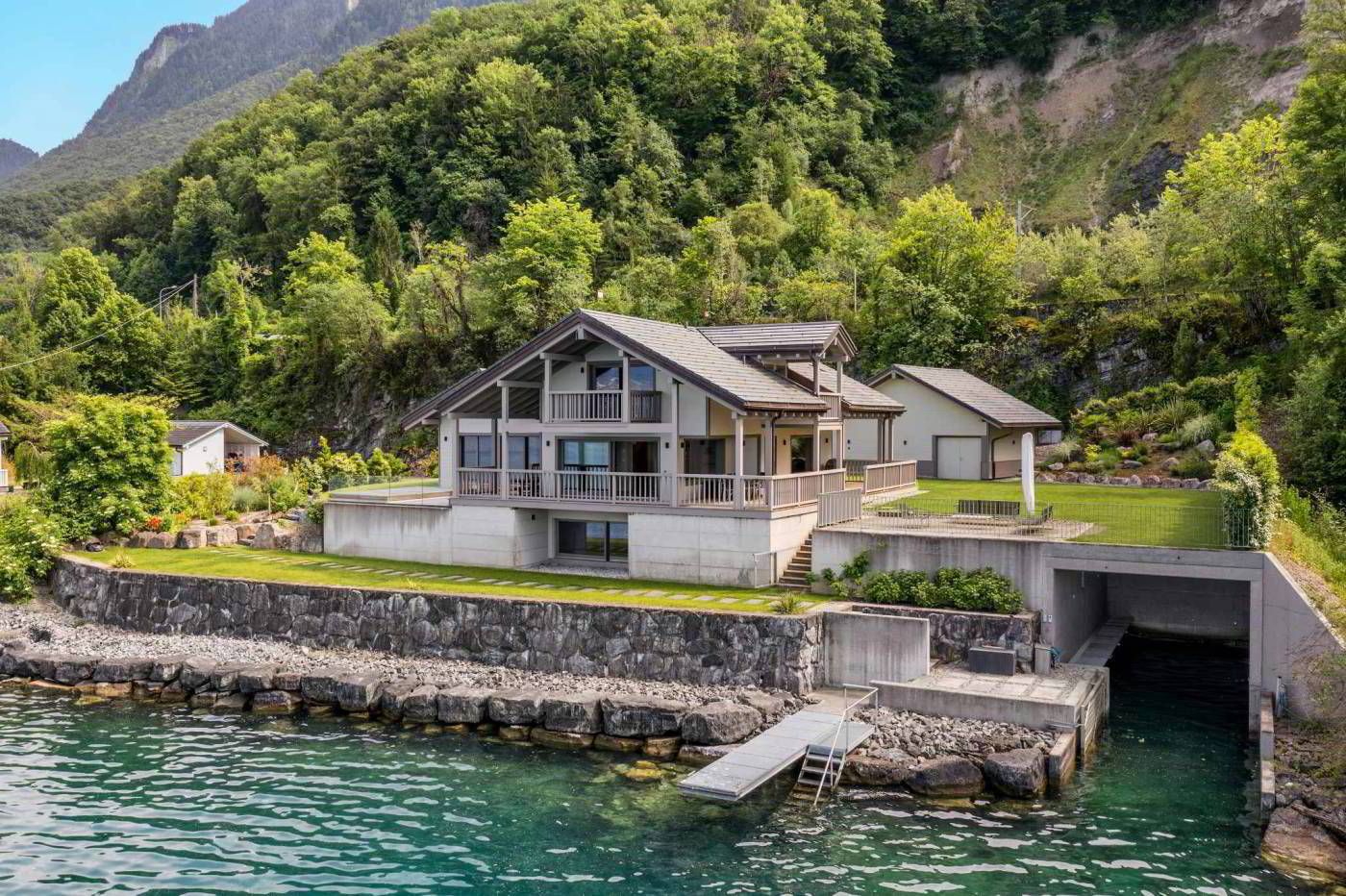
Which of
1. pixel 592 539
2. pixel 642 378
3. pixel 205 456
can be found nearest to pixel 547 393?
pixel 642 378

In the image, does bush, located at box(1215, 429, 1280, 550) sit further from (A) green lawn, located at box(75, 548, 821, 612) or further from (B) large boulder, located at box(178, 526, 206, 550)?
(B) large boulder, located at box(178, 526, 206, 550)

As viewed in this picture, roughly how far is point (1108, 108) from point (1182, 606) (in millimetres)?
71580

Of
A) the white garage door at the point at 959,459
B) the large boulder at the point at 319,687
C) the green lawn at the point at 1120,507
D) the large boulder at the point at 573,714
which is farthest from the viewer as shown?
the white garage door at the point at 959,459

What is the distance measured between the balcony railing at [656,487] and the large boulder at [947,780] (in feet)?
34.1

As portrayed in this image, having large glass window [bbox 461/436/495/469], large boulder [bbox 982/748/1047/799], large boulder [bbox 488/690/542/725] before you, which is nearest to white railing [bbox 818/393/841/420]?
large glass window [bbox 461/436/495/469]

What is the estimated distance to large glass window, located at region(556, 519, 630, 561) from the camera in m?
31.7

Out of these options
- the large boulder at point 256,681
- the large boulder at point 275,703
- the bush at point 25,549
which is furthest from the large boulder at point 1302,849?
the bush at point 25,549

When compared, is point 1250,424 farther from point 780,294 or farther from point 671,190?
point 671,190

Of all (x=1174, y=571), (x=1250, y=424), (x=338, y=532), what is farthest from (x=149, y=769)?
(x=1250, y=424)

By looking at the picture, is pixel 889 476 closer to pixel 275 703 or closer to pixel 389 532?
pixel 389 532

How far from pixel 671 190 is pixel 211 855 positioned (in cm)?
7430

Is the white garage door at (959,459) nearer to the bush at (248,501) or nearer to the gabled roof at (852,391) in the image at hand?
the gabled roof at (852,391)

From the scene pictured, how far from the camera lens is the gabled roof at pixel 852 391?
117 feet

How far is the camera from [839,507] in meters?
30.6
